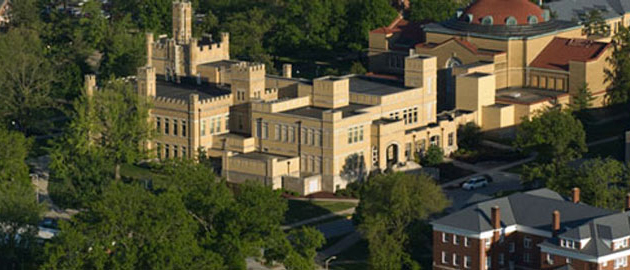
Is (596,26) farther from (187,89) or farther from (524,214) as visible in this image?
(524,214)

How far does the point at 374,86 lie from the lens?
461ft

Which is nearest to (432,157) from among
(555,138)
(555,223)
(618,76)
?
(555,138)

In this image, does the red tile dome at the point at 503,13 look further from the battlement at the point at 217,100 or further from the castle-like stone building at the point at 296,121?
the battlement at the point at 217,100

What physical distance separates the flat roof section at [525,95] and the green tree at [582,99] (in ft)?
5.20

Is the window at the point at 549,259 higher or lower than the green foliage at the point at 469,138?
lower

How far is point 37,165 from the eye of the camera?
136 m

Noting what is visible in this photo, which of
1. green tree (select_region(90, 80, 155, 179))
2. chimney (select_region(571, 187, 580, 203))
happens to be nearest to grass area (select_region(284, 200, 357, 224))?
green tree (select_region(90, 80, 155, 179))

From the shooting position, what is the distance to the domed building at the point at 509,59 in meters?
144

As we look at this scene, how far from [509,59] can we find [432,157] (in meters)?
20.8

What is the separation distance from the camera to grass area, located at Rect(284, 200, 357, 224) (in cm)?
12225

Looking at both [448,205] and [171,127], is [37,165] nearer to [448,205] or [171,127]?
[171,127]

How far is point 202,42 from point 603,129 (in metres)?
35.4

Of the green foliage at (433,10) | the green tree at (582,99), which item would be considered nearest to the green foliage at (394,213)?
the green tree at (582,99)

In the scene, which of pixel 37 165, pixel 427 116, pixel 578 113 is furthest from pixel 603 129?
pixel 37 165
